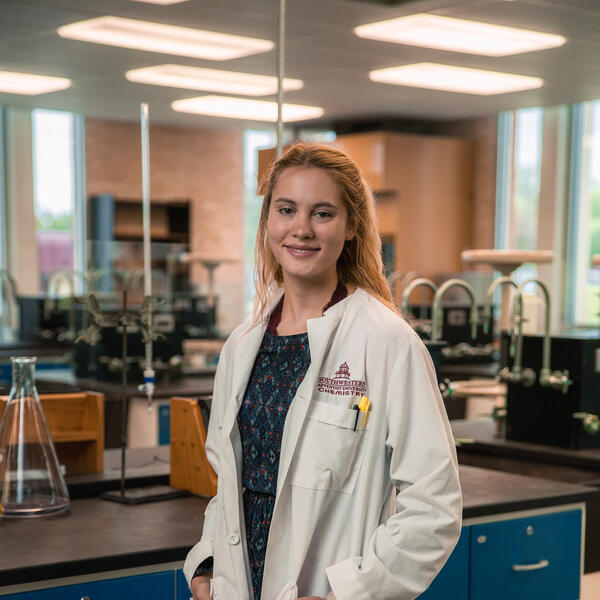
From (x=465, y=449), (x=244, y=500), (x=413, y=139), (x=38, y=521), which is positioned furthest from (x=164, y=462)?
(x=413, y=139)

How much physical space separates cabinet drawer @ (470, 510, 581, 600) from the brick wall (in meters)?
8.11

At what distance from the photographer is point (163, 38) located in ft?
17.1

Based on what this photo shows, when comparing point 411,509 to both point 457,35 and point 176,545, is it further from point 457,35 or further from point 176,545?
point 457,35

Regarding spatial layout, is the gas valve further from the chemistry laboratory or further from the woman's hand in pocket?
the woman's hand in pocket

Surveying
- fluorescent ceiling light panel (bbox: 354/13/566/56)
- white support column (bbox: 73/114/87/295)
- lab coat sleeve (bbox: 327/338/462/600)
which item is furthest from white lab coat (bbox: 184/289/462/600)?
white support column (bbox: 73/114/87/295)

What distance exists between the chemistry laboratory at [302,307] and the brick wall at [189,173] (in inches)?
1.3

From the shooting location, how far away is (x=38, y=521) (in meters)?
2.22

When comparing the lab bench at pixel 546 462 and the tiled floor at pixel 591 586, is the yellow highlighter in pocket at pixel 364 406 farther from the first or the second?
the tiled floor at pixel 591 586

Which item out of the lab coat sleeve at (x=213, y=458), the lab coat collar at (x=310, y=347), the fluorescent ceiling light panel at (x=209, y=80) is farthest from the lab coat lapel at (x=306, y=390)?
the fluorescent ceiling light panel at (x=209, y=80)

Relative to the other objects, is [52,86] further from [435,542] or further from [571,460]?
[435,542]

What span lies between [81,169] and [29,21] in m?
6.02

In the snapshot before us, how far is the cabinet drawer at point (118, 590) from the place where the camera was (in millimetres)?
1861

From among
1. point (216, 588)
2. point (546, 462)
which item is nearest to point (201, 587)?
point (216, 588)

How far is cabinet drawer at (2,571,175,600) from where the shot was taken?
1.86m
